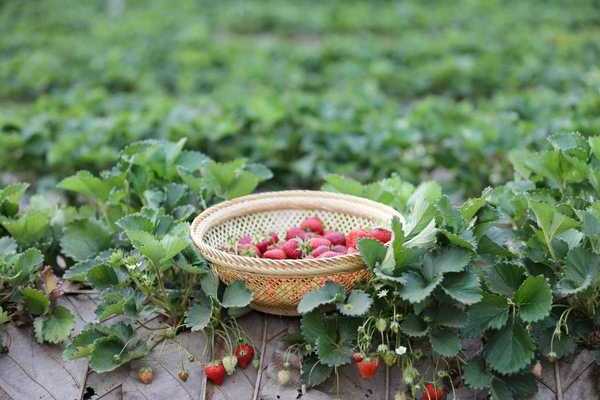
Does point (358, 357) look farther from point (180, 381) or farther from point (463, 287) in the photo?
point (180, 381)

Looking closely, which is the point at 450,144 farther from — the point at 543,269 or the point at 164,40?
the point at 164,40

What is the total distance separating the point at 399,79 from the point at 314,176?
9.75ft

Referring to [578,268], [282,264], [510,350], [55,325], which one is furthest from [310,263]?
[55,325]

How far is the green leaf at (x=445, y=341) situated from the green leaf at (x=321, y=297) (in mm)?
287

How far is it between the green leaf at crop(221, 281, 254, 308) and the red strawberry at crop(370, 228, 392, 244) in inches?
17.2

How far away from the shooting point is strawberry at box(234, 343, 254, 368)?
2379 mm

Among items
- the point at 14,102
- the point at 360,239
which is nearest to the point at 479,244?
the point at 360,239

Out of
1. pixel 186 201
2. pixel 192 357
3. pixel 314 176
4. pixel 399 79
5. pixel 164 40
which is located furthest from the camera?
pixel 164 40

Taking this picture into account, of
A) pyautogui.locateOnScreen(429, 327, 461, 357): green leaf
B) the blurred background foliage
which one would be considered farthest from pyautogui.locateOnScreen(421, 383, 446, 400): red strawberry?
the blurred background foliage

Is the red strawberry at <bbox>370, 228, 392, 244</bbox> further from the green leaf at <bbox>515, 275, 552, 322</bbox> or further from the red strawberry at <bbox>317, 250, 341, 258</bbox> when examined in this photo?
the green leaf at <bbox>515, 275, 552, 322</bbox>

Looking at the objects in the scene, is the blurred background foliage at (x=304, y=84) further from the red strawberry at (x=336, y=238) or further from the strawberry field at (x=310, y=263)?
the red strawberry at (x=336, y=238)

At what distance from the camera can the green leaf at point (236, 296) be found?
7.57 feet

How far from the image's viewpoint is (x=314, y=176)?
14.0ft

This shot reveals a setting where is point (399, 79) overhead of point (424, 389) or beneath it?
beneath
